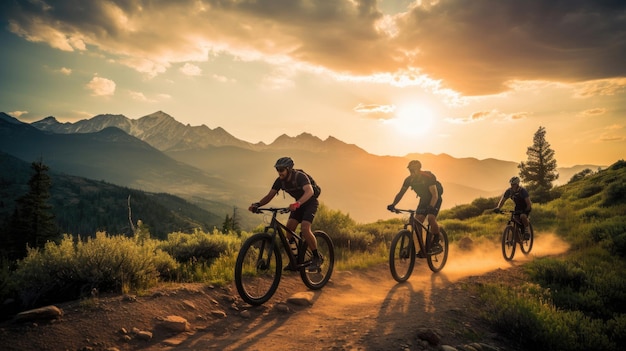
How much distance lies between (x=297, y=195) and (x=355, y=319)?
2.72 metres

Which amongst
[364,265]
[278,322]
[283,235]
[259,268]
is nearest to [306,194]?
[283,235]

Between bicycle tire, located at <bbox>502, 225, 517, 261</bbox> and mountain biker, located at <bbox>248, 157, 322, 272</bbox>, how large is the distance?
882 cm

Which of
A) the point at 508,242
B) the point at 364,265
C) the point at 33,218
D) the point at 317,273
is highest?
the point at 508,242

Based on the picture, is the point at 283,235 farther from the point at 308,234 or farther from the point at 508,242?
the point at 508,242

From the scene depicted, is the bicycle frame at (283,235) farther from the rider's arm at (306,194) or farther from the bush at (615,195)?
the bush at (615,195)

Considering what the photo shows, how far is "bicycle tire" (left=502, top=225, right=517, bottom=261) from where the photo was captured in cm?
1328

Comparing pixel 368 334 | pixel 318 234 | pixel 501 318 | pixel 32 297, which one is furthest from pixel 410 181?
pixel 32 297

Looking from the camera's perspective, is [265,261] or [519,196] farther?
[519,196]

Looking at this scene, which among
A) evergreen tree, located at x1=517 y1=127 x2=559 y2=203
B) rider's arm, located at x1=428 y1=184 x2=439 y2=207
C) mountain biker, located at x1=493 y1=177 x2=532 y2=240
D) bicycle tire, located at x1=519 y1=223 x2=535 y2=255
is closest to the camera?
rider's arm, located at x1=428 y1=184 x2=439 y2=207

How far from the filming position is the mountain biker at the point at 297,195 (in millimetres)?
7164

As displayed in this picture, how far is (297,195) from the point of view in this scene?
7.61 meters

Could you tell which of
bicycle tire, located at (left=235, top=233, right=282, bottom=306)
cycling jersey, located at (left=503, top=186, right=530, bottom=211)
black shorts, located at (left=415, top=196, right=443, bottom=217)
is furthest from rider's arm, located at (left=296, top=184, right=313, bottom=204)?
cycling jersey, located at (left=503, top=186, right=530, bottom=211)

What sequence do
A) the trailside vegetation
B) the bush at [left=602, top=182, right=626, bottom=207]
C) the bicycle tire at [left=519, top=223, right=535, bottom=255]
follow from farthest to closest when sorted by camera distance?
the bush at [left=602, top=182, right=626, bottom=207] → the bicycle tire at [left=519, top=223, right=535, bottom=255] → the trailside vegetation

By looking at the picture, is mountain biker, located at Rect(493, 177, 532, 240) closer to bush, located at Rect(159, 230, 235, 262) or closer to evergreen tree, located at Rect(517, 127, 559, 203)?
bush, located at Rect(159, 230, 235, 262)
